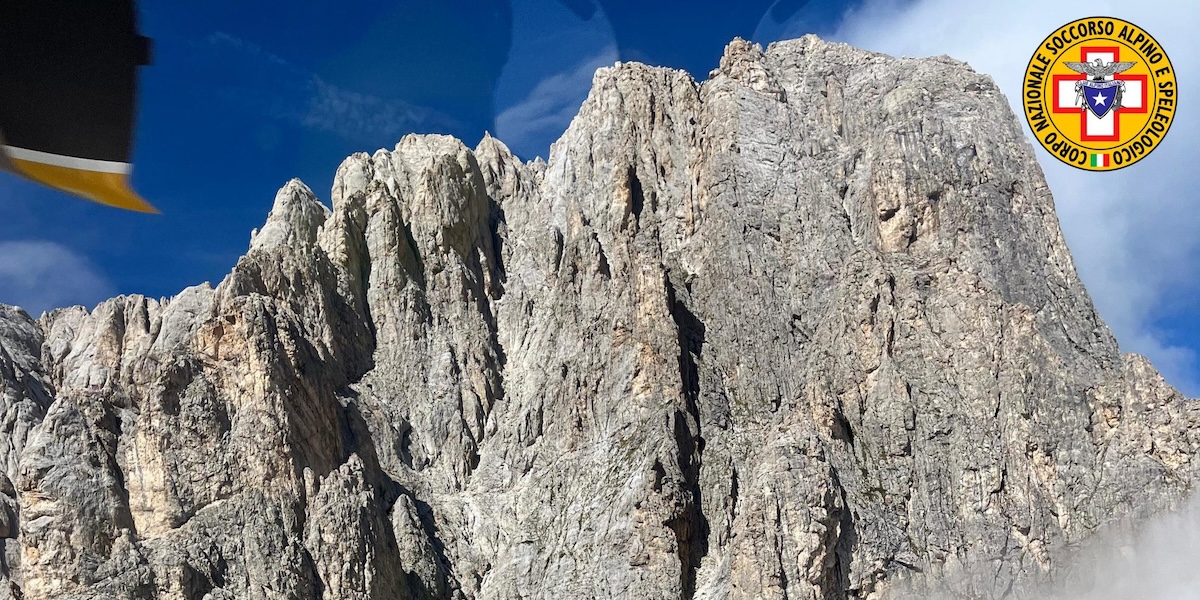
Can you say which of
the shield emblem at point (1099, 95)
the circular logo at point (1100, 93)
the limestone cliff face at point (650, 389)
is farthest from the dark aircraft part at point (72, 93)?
the limestone cliff face at point (650, 389)

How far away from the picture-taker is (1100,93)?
132 ft

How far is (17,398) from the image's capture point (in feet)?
283

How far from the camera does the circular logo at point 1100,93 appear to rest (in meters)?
38.8

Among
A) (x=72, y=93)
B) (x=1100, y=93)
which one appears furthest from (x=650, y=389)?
(x=72, y=93)

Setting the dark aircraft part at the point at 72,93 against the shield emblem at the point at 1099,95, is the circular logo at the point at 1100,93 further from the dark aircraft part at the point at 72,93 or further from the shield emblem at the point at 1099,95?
the dark aircraft part at the point at 72,93

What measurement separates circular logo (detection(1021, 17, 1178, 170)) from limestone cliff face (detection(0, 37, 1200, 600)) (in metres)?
31.9

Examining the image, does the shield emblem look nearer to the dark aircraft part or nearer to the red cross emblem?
the red cross emblem

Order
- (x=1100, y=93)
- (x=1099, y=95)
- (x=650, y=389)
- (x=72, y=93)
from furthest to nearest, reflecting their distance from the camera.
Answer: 1. (x=650, y=389)
2. (x=1100, y=93)
3. (x=1099, y=95)
4. (x=72, y=93)

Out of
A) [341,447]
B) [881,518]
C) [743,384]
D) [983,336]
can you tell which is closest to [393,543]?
[341,447]

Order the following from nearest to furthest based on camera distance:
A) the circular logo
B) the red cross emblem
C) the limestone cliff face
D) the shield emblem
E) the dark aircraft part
Answer: the dark aircraft part → the circular logo → the red cross emblem → the shield emblem → the limestone cliff face

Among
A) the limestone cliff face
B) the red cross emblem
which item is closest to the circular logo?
the red cross emblem

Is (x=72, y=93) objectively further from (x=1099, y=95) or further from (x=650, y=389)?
(x=650, y=389)

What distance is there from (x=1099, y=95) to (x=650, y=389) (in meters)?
42.2

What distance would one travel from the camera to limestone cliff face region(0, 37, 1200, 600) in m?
65.6
